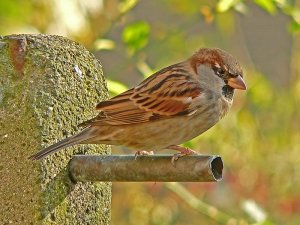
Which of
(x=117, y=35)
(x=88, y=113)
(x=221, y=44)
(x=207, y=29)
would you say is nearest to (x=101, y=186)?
(x=88, y=113)

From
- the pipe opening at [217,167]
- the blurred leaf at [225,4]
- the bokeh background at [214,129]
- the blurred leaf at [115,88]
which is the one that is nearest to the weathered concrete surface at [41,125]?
the pipe opening at [217,167]

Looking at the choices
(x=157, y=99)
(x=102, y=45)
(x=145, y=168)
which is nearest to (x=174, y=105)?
(x=157, y=99)

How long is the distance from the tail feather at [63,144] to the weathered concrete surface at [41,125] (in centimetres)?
3

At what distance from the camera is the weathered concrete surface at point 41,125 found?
258 centimetres

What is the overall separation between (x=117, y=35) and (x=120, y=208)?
1.83 metres

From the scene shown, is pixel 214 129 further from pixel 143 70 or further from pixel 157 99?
pixel 157 99

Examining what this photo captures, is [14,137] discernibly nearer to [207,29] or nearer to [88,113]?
[88,113]

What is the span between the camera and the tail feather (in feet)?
8.23

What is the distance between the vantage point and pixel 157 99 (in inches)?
133

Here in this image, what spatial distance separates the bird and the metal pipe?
1.03ft

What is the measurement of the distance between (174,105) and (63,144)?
0.85m

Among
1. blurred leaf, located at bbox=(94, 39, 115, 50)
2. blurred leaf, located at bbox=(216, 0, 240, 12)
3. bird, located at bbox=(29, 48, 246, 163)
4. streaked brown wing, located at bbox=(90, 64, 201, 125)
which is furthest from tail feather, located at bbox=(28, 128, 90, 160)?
blurred leaf, located at bbox=(216, 0, 240, 12)

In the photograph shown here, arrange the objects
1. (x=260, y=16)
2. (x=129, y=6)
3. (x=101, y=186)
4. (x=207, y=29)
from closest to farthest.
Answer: (x=101, y=186) → (x=129, y=6) → (x=207, y=29) → (x=260, y=16)

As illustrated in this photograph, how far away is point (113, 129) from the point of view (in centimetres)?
311
